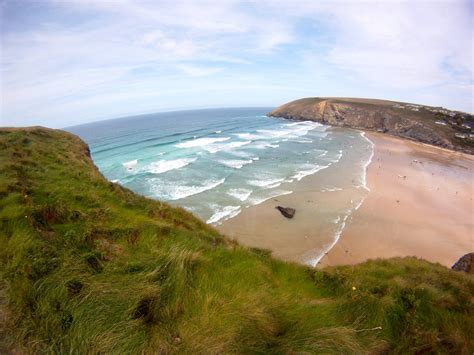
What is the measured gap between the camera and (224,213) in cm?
1817

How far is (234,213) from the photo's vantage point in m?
18.1

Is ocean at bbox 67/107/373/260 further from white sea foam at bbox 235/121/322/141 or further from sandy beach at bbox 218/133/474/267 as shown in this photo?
white sea foam at bbox 235/121/322/141

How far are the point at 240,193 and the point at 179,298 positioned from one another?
17.8 m

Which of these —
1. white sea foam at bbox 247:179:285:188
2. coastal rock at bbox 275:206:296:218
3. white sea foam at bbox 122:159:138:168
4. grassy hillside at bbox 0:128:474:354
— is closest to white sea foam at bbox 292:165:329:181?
white sea foam at bbox 247:179:285:188

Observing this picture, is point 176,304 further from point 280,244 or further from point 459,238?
point 459,238

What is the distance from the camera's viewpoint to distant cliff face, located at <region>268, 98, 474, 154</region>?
53.8 metres

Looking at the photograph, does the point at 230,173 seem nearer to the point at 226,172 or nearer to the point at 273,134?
the point at 226,172

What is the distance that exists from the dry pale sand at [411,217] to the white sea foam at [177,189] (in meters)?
12.9

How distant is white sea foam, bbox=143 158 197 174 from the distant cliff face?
53.1m

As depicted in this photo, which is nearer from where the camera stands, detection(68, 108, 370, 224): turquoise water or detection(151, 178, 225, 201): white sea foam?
detection(68, 108, 370, 224): turquoise water

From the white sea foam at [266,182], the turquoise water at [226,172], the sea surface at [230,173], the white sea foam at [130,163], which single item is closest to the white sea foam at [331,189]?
the sea surface at [230,173]

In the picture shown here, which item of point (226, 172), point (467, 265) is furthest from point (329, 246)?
point (226, 172)

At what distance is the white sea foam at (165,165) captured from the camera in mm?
31312

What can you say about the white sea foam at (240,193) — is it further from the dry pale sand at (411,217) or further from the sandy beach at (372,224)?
the dry pale sand at (411,217)
